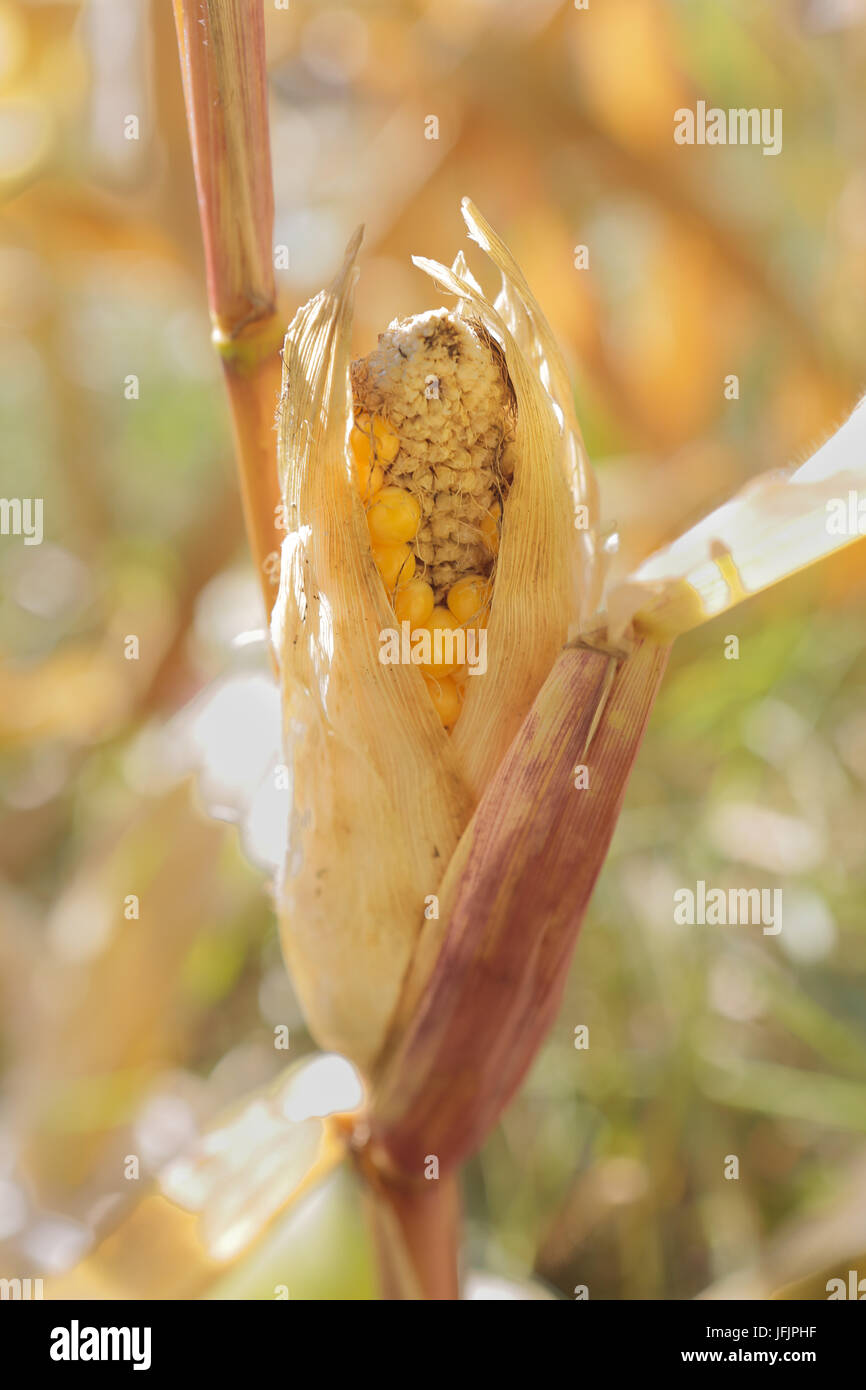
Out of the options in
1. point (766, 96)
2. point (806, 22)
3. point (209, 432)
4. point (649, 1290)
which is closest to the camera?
point (649, 1290)

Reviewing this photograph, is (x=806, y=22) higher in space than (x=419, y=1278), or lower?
higher

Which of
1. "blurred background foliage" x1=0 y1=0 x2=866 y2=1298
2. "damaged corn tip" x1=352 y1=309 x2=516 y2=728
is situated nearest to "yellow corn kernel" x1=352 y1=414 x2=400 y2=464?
"damaged corn tip" x1=352 y1=309 x2=516 y2=728

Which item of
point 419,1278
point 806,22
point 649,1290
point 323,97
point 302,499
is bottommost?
point 649,1290

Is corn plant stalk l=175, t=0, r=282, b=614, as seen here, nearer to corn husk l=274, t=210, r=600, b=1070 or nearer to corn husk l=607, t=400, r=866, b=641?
corn husk l=274, t=210, r=600, b=1070

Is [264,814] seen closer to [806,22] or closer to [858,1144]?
[858,1144]

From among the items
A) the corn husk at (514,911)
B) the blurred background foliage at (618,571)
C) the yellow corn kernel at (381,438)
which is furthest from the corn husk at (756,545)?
the blurred background foliage at (618,571)

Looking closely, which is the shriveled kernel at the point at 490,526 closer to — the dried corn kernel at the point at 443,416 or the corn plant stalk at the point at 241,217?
the dried corn kernel at the point at 443,416

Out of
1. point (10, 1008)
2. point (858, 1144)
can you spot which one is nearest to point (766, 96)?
point (858, 1144)

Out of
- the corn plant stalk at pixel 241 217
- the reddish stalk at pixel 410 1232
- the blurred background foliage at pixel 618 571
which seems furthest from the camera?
the blurred background foliage at pixel 618 571
